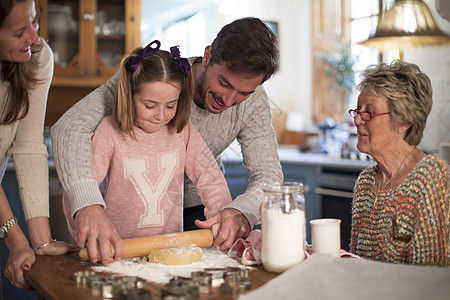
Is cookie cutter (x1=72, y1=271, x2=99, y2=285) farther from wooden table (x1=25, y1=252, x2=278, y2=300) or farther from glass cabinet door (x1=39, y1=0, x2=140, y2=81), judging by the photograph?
glass cabinet door (x1=39, y1=0, x2=140, y2=81)

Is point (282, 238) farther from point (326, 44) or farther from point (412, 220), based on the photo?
point (326, 44)

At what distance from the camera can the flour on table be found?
1.13 metres

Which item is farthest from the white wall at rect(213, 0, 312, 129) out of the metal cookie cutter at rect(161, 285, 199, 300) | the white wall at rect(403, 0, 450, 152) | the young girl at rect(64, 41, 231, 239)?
the metal cookie cutter at rect(161, 285, 199, 300)

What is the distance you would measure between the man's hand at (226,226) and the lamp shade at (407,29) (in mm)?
1713

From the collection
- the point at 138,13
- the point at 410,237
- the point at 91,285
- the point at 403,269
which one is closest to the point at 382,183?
the point at 410,237

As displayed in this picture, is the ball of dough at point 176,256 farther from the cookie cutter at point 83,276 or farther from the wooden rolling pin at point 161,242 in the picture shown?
the cookie cutter at point 83,276

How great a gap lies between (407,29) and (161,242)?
2.02 meters

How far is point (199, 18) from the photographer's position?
4297 millimetres

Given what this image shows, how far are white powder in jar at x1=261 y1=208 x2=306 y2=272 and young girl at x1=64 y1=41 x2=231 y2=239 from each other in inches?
16.7

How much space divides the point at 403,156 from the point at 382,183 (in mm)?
105

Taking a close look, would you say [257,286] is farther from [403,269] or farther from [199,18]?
[199,18]

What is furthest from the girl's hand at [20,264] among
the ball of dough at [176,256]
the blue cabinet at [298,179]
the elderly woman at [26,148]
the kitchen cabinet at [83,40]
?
the kitchen cabinet at [83,40]

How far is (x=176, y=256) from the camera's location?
3.98 ft

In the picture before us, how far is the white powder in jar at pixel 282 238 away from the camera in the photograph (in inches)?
44.1
